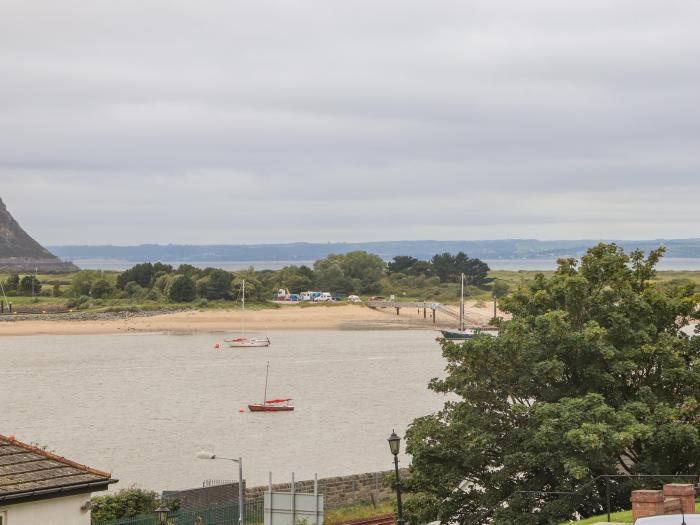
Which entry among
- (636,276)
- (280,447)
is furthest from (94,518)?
(280,447)

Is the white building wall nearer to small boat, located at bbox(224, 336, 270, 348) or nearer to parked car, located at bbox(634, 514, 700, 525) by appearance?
parked car, located at bbox(634, 514, 700, 525)

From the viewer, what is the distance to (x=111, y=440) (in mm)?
58969

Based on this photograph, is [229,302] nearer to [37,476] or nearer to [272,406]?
[272,406]

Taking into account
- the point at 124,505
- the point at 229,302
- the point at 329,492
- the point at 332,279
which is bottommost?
the point at 329,492

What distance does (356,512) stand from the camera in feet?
117

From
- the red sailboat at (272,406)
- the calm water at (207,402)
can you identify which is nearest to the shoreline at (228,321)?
the calm water at (207,402)

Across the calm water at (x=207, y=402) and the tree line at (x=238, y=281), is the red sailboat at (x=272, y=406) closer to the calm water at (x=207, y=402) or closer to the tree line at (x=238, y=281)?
the calm water at (x=207, y=402)

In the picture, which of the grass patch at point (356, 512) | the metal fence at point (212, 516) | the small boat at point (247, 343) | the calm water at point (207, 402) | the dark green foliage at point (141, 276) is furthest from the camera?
the dark green foliage at point (141, 276)

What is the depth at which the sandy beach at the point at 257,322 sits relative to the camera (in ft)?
466

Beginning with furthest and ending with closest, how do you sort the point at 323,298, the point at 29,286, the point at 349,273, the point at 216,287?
the point at 349,273 < the point at 29,286 < the point at 323,298 < the point at 216,287

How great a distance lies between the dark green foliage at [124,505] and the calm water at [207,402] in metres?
14.1

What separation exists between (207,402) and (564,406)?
53.0m

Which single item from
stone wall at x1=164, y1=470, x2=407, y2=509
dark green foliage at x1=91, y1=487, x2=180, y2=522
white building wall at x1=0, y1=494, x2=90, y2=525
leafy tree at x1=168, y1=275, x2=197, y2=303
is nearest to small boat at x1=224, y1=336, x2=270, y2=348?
leafy tree at x1=168, y1=275, x2=197, y2=303


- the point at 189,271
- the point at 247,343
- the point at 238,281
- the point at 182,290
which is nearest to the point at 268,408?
the point at 247,343
